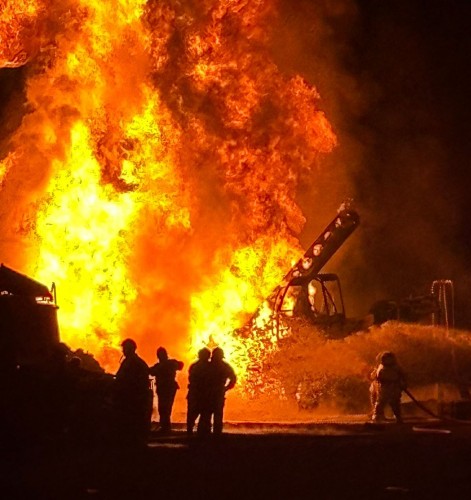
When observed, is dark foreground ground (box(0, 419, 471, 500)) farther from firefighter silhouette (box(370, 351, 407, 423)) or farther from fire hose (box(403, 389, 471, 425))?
firefighter silhouette (box(370, 351, 407, 423))

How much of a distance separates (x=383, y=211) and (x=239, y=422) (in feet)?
59.3

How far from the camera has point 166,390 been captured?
56.3 ft

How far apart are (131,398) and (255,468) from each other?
275 centimetres

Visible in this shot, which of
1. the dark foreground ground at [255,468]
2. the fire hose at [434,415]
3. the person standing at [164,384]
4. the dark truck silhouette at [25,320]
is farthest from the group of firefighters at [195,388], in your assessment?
the dark truck silhouette at [25,320]

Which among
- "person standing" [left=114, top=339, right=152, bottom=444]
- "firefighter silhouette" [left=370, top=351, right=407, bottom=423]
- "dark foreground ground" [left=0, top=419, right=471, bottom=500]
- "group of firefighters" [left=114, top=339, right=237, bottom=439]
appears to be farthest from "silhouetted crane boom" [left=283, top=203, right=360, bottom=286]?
"person standing" [left=114, top=339, right=152, bottom=444]

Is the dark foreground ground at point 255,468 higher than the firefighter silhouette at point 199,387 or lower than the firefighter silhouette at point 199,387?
lower

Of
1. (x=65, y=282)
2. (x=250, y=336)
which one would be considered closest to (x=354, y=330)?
(x=250, y=336)

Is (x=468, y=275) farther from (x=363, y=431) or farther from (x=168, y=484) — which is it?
(x=168, y=484)

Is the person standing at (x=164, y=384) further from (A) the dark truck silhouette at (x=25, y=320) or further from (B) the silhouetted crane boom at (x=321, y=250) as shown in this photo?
(B) the silhouetted crane boom at (x=321, y=250)

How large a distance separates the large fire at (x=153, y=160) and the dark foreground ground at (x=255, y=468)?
935 centimetres

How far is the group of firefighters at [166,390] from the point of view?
14.0 metres

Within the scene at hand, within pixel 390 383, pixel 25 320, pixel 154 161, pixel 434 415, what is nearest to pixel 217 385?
pixel 25 320

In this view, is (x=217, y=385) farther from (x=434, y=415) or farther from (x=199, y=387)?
(x=434, y=415)

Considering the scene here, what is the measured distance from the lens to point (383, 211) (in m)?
35.8
